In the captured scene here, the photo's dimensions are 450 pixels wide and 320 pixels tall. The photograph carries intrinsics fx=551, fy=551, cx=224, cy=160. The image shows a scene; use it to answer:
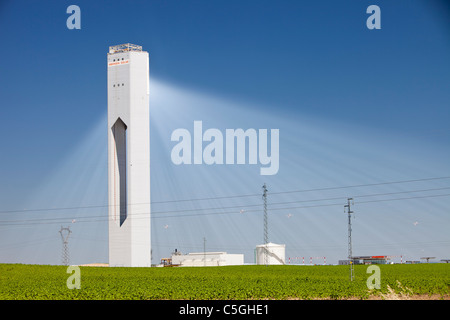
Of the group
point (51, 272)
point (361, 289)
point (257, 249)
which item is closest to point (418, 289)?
point (361, 289)

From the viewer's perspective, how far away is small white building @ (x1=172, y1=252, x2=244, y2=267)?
13038 centimetres

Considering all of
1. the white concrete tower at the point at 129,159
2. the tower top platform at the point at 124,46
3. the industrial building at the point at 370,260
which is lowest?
the industrial building at the point at 370,260

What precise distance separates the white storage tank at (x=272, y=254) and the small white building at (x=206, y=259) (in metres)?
12.1

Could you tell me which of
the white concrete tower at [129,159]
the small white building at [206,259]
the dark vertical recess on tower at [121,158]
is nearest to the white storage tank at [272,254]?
the small white building at [206,259]

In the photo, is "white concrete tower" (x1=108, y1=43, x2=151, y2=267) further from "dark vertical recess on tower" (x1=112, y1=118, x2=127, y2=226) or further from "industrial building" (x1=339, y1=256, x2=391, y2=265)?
"industrial building" (x1=339, y1=256, x2=391, y2=265)

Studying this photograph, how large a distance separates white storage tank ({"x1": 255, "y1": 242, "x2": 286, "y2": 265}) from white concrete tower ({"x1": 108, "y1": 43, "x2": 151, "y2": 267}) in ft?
79.8

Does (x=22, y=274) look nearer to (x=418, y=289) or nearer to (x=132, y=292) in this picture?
(x=132, y=292)

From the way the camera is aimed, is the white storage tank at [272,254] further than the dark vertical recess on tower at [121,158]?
Yes

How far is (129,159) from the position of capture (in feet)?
377

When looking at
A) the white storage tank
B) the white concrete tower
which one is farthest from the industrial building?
the white concrete tower

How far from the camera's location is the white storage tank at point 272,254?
121500mm

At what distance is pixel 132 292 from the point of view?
159 feet

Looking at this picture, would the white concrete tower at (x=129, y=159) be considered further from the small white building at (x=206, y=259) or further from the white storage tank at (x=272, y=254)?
the white storage tank at (x=272, y=254)

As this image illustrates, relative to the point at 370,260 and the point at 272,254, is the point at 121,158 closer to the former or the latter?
the point at 272,254
